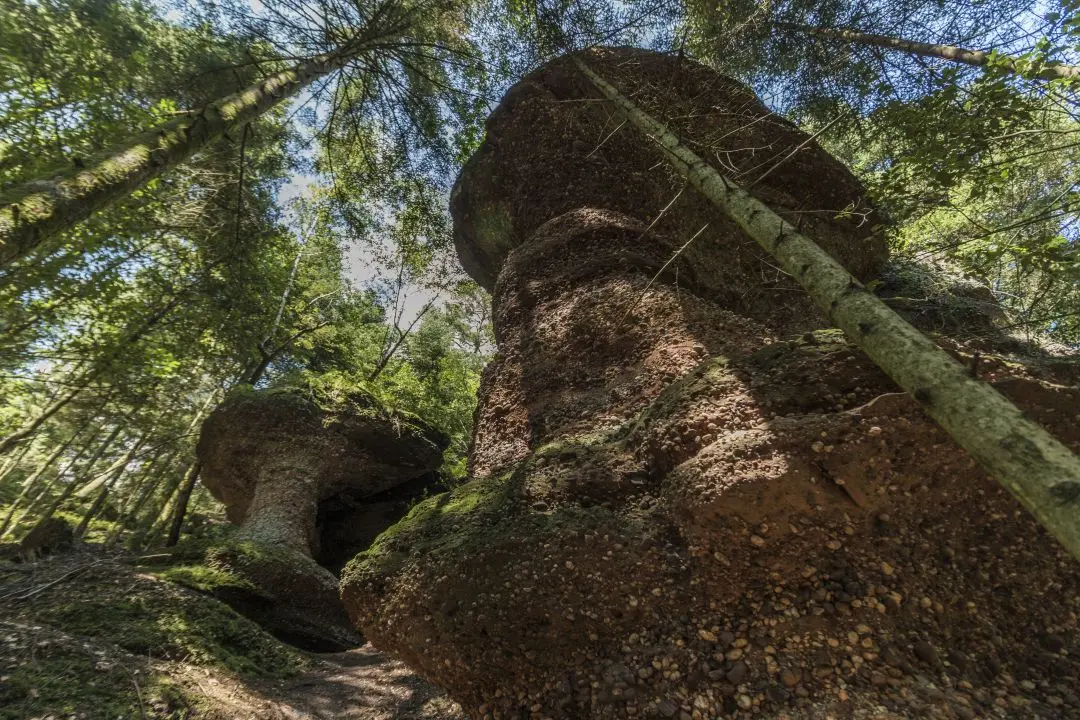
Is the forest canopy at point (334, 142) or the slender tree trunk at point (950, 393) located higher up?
the forest canopy at point (334, 142)

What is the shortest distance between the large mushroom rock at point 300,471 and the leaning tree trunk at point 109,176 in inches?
231

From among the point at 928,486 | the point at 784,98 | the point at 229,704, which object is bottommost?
the point at 229,704

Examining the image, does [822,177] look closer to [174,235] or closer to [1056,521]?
[1056,521]

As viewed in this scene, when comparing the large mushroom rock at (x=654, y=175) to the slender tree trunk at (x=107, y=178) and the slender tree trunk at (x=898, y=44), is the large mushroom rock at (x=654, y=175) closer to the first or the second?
the slender tree trunk at (x=898, y=44)

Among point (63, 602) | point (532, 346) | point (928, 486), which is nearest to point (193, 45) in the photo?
point (532, 346)

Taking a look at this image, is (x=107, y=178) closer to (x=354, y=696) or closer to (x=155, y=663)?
(x=155, y=663)

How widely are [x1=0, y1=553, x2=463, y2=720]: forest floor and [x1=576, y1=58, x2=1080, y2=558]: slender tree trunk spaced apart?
4.62 metres

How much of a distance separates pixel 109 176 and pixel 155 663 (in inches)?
171

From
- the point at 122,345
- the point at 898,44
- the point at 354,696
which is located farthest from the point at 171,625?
the point at 898,44

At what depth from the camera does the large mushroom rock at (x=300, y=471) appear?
8.02 m

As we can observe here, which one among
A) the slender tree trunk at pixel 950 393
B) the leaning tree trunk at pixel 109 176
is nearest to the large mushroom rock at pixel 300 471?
the leaning tree trunk at pixel 109 176

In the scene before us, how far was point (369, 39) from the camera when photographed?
7.79 metres

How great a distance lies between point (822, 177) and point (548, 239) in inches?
182

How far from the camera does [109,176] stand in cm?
415
